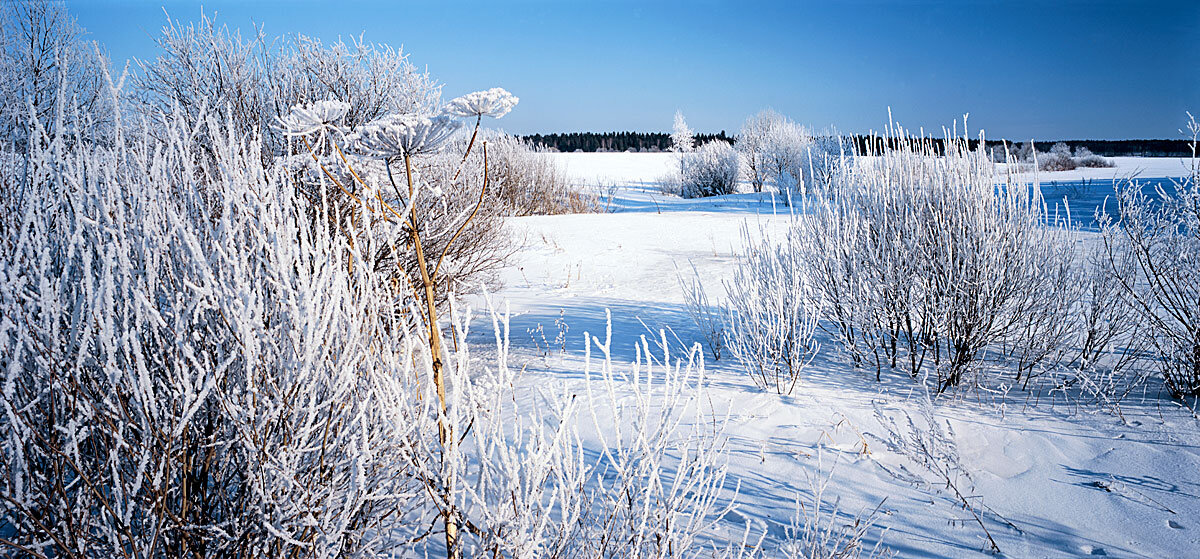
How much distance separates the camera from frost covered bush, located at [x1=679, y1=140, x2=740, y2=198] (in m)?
22.8

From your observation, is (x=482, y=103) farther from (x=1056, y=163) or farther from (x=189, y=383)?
(x=1056, y=163)

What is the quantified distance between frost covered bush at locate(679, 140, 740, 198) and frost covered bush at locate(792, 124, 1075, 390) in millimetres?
19088

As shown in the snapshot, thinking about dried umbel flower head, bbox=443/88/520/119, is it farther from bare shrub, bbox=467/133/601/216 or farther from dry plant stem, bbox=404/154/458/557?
bare shrub, bbox=467/133/601/216

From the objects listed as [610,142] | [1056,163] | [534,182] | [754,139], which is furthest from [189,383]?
[610,142]

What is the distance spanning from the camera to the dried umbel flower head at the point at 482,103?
4.41ft

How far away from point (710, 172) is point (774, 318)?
65.1 ft

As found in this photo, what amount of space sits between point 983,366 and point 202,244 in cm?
424

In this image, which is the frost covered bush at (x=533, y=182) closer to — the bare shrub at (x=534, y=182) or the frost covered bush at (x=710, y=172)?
the bare shrub at (x=534, y=182)

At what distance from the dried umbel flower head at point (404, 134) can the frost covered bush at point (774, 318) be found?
2546 mm

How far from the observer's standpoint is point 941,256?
11.1 feet

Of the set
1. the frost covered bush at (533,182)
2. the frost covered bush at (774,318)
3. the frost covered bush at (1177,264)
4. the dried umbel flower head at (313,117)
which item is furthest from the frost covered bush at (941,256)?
the frost covered bush at (533,182)

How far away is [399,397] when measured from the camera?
133 cm

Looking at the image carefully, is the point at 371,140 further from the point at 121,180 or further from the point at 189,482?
the point at 189,482

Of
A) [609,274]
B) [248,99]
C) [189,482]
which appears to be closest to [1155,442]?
[189,482]
